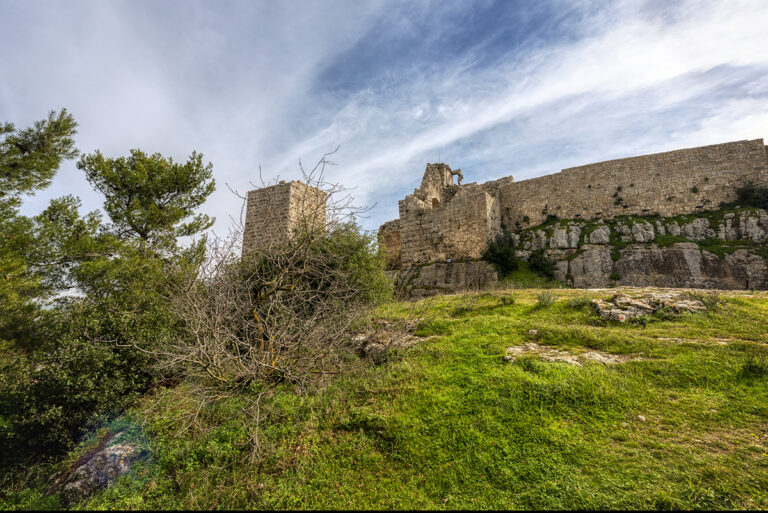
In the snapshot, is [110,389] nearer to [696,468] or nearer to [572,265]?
[696,468]

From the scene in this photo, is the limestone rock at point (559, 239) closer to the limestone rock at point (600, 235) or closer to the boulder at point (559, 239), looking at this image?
the boulder at point (559, 239)

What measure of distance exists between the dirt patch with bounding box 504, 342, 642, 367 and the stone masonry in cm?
825

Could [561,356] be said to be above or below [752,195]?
below

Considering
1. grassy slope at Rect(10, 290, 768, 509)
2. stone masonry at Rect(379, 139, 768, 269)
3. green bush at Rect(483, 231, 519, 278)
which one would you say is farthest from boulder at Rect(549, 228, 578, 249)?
grassy slope at Rect(10, 290, 768, 509)

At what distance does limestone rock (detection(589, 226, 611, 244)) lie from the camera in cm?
1431

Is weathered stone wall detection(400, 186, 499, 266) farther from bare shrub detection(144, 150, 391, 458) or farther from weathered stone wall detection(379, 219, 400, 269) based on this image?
bare shrub detection(144, 150, 391, 458)

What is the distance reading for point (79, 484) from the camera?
12.4 feet

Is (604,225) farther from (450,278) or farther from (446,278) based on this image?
(446,278)

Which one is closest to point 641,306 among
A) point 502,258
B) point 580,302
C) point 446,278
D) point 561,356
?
point 580,302

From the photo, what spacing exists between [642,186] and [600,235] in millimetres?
3541

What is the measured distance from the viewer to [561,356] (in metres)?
5.26

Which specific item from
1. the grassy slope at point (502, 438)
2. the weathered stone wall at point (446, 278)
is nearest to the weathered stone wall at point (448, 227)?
the weathered stone wall at point (446, 278)

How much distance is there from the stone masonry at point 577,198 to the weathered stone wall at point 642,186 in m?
0.03

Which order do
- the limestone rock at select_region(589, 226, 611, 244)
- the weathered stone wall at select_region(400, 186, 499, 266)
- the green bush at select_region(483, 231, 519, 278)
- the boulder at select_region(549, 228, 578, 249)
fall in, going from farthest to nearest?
the boulder at select_region(549, 228, 578, 249) → the weathered stone wall at select_region(400, 186, 499, 266) → the limestone rock at select_region(589, 226, 611, 244) → the green bush at select_region(483, 231, 519, 278)
